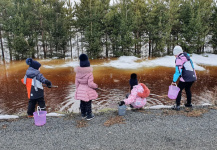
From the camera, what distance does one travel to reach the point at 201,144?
152 inches

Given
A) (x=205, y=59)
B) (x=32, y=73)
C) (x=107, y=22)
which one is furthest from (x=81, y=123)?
(x=205, y=59)

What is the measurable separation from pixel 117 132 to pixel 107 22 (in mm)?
20348

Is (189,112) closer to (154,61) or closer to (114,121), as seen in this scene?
(114,121)

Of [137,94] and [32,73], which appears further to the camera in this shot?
[137,94]

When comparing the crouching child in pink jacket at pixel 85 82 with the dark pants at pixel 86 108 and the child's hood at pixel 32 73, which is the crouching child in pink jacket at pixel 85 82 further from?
the child's hood at pixel 32 73

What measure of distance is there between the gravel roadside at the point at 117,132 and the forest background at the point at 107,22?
60.0 ft

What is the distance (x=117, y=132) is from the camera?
4418mm

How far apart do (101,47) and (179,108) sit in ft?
61.3

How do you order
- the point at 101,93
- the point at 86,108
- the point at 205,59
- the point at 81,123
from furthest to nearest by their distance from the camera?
the point at 205,59 → the point at 101,93 → the point at 86,108 → the point at 81,123

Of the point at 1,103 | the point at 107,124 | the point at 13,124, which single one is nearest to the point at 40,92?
the point at 13,124

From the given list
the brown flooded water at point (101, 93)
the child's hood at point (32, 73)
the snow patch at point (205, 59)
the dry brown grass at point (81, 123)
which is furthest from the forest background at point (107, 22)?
the dry brown grass at point (81, 123)

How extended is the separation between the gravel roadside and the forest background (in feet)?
60.0

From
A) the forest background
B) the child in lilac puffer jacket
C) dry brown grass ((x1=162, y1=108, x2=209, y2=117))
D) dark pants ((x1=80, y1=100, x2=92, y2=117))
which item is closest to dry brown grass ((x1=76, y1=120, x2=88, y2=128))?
dark pants ((x1=80, y1=100, x2=92, y2=117))

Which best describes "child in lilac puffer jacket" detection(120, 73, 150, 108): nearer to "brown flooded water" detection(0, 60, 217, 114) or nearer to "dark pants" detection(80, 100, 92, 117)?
"dark pants" detection(80, 100, 92, 117)
